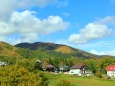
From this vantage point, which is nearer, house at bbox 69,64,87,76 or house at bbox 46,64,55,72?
house at bbox 46,64,55,72

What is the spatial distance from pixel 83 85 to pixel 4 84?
5304 cm

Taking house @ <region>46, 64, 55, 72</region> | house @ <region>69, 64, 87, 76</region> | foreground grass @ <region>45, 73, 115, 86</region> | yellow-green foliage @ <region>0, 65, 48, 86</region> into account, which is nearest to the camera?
yellow-green foliage @ <region>0, 65, 48, 86</region>


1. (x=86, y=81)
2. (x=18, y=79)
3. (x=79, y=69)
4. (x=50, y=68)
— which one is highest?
(x=50, y=68)

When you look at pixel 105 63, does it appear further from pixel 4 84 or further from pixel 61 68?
pixel 4 84

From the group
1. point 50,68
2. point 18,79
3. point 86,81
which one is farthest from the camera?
point 50,68

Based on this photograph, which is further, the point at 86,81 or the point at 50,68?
the point at 50,68

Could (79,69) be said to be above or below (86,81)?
above

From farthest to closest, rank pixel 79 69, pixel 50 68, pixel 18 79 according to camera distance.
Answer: pixel 50 68 < pixel 79 69 < pixel 18 79

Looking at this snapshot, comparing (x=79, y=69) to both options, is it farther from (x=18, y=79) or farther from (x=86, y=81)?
(x=18, y=79)

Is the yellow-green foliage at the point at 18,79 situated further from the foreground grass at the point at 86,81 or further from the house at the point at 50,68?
Answer: the house at the point at 50,68

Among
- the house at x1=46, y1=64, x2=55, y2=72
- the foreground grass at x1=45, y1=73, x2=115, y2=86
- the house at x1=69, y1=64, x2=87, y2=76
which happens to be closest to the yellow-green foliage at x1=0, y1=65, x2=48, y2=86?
the foreground grass at x1=45, y1=73, x2=115, y2=86

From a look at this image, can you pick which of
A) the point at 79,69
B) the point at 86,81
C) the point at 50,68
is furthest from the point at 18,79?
the point at 50,68

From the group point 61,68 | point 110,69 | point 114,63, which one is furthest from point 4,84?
point 61,68

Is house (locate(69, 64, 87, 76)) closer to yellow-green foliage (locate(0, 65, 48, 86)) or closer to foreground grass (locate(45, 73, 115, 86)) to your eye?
foreground grass (locate(45, 73, 115, 86))
